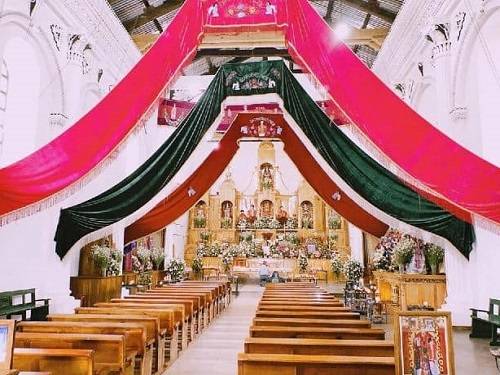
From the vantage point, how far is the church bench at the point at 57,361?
9.76 feet

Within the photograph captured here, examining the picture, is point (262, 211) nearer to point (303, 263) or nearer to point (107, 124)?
point (303, 263)

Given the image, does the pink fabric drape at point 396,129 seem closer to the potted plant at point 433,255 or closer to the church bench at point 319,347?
the church bench at point 319,347

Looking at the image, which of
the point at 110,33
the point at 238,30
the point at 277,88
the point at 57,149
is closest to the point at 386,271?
the point at 277,88

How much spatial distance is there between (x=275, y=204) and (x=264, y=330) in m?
13.1

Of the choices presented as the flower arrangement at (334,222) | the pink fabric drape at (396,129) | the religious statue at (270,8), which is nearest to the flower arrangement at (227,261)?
the flower arrangement at (334,222)

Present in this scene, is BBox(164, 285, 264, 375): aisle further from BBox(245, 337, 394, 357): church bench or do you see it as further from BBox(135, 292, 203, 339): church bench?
BBox(245, 337, 394, 357): church bench

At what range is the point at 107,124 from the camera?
4180 mm

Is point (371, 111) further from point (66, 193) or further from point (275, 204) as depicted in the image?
point (275, 204)

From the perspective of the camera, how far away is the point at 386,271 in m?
8.89

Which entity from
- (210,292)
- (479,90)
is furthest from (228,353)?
(479,90)

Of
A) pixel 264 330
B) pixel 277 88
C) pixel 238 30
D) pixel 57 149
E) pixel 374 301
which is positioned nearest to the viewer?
pixel 264 330

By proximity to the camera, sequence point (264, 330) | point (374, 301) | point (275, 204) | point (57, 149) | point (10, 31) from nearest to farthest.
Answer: point (264, 330)
point (57, 149)
point (10, 31)
point (374, 301)
point (275, 204)

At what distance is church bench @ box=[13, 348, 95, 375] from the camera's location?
9.76ft

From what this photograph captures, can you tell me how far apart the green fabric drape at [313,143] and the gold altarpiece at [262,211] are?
9167 millimetres
